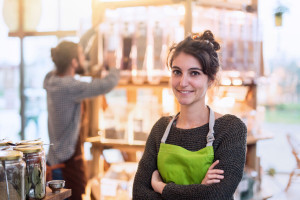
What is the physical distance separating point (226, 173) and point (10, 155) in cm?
92

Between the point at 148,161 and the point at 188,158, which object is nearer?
the point at 188,158

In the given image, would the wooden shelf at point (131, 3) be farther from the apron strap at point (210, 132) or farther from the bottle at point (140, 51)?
the apron strap at point (210, 132)

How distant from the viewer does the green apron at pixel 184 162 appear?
1.75 meters

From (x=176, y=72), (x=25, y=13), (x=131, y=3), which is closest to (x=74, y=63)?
(x=131, y=3)

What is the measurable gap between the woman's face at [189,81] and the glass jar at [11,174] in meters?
0.80

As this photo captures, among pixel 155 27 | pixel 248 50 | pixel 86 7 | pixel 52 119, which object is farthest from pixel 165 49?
pixel 86 7

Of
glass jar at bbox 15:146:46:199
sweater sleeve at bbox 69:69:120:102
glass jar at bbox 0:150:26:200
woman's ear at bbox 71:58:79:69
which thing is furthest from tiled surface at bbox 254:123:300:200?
glass jar at bbox 0:150:26:200

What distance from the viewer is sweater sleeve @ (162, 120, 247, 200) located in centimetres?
168

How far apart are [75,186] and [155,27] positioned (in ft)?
4.89

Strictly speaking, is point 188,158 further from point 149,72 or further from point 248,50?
point 248,50

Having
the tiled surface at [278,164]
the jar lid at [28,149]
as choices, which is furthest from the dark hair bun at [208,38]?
the tiled surface at [278,164]

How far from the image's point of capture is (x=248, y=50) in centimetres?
338

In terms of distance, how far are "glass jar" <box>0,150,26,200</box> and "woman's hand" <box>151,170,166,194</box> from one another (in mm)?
675

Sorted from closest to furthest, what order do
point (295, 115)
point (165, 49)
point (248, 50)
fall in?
1. point (165, 49)
2. point (248, 50)
3. point (295, 115)
